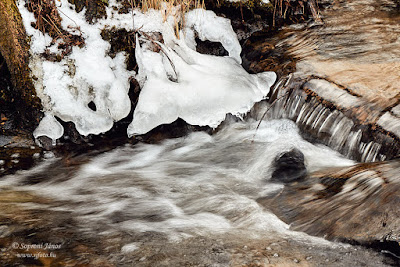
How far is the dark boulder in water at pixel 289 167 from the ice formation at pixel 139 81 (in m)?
0.87

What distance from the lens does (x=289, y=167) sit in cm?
326

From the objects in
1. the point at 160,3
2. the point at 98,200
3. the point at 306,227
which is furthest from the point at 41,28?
the point at 306,227

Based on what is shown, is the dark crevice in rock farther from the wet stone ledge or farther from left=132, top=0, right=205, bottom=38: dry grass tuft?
left=132, top=0, right=205, bottom=38: dry grass tuft

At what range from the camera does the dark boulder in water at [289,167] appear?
3.12 metres

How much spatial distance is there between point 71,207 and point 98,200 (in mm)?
212

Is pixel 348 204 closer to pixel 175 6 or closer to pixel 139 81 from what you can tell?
pixel 139 81

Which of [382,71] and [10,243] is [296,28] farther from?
[10,243]

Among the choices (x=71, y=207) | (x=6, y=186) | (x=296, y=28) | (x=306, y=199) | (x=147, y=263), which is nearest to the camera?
(x=147, y=263)

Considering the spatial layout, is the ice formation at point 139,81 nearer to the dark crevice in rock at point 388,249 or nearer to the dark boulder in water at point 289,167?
the dark boulder in water at point 289,167

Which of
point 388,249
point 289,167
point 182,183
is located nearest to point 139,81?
point 182,183

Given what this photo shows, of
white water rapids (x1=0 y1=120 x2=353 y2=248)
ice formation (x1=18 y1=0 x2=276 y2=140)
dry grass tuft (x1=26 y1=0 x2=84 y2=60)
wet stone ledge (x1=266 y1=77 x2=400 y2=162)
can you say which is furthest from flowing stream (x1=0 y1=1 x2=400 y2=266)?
dry grass tuft (x1=26 y1=0 x2=84 y2=60)

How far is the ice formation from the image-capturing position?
13.0 ft

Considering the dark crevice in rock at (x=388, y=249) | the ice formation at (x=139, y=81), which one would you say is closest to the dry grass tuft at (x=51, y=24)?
the ice formation at (x=139, y=81)

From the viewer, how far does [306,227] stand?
94.5 inches
